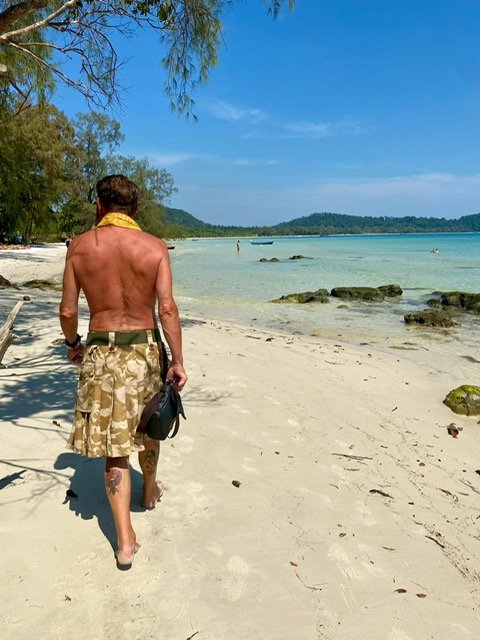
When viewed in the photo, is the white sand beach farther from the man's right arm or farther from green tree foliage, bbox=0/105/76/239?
green tree foliage, bbox=0/105/76/239

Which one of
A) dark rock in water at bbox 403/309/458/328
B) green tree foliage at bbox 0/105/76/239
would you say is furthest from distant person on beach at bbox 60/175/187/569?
green tree foliage at bbox 0/105/76/239

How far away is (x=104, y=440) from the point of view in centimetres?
234

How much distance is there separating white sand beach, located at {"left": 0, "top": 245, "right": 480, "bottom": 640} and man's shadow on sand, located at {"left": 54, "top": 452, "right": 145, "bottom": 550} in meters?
0.01

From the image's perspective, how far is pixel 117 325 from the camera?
235 cm

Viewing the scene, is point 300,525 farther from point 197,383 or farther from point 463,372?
point 463,372

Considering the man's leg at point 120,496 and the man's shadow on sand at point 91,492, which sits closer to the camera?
the man's leg at point 120,496

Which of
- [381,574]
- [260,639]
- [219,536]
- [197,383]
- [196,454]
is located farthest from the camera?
[197,383]

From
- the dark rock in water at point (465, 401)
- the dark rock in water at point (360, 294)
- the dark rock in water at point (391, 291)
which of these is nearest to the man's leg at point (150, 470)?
the dark rock in water at point (465, 401)

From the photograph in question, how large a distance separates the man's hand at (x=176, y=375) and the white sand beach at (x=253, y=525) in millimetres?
1017

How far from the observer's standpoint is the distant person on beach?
2.29 metres

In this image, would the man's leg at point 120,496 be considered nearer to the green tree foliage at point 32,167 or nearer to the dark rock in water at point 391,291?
the dark rock in water at point 391,291

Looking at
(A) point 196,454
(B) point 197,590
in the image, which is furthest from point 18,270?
(B) point 197,590

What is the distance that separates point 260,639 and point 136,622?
58 centimetres

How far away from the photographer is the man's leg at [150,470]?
8.91 feet
